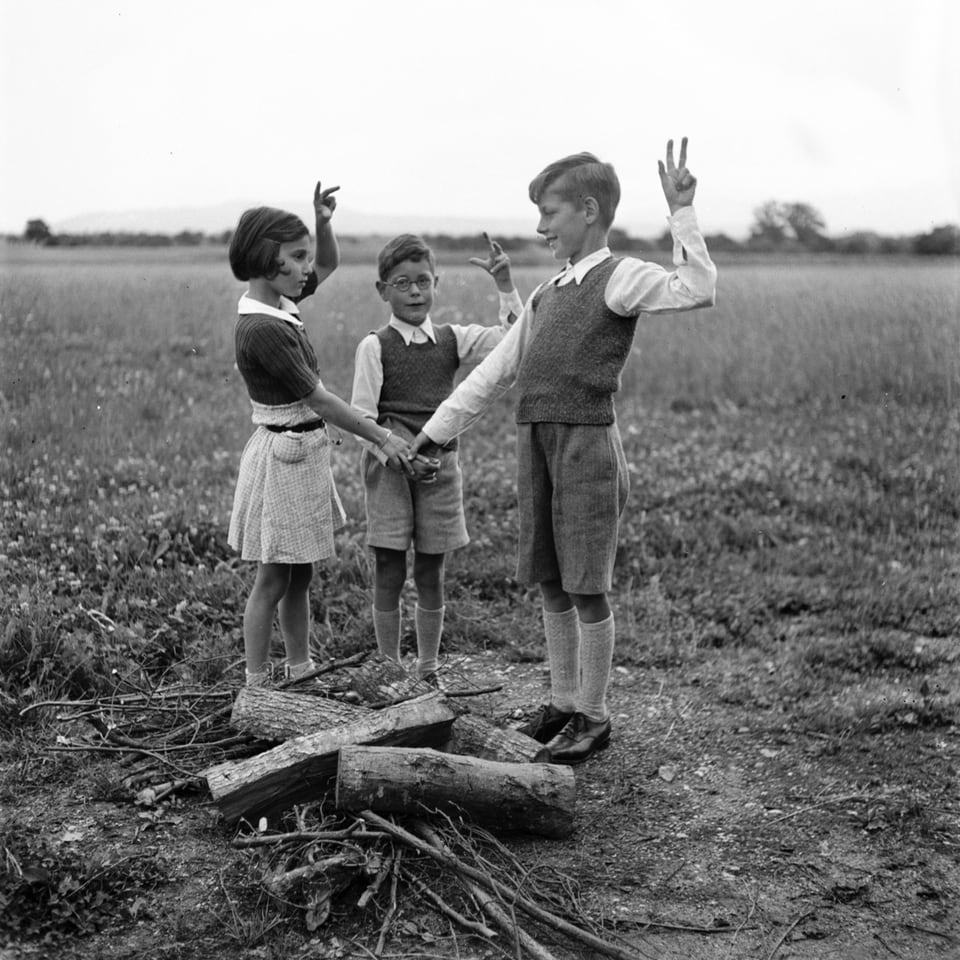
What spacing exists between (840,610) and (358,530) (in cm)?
286

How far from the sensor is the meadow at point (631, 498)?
5.49 meters

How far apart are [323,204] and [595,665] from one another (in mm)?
2240

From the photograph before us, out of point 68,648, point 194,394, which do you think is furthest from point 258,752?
point 194,394

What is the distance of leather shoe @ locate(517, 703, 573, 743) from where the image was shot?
4.81 meters

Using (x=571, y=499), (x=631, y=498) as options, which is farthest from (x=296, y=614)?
(x=631, y=498)

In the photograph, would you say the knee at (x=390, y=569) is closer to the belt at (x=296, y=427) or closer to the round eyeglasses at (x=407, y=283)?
the belt at (x=296, y=427)

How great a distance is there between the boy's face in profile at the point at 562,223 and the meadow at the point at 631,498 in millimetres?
2304

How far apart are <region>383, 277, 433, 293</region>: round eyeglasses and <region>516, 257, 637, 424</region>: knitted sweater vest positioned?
0.61 m

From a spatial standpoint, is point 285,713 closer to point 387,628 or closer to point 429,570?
point 387,628

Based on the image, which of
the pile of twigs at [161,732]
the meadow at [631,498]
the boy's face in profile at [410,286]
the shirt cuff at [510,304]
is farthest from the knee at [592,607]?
the boy's face in profile at [410,286]

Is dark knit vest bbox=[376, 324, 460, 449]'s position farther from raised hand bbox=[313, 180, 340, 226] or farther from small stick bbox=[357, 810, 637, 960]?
small stick bbox=[357, 810, 637, 960]

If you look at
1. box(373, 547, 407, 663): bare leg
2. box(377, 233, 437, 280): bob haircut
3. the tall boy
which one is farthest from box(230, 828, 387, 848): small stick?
box(377, 233, 437, 280): bob haircut

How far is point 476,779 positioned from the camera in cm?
384

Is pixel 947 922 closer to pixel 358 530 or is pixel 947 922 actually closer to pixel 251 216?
pixel 251 216
